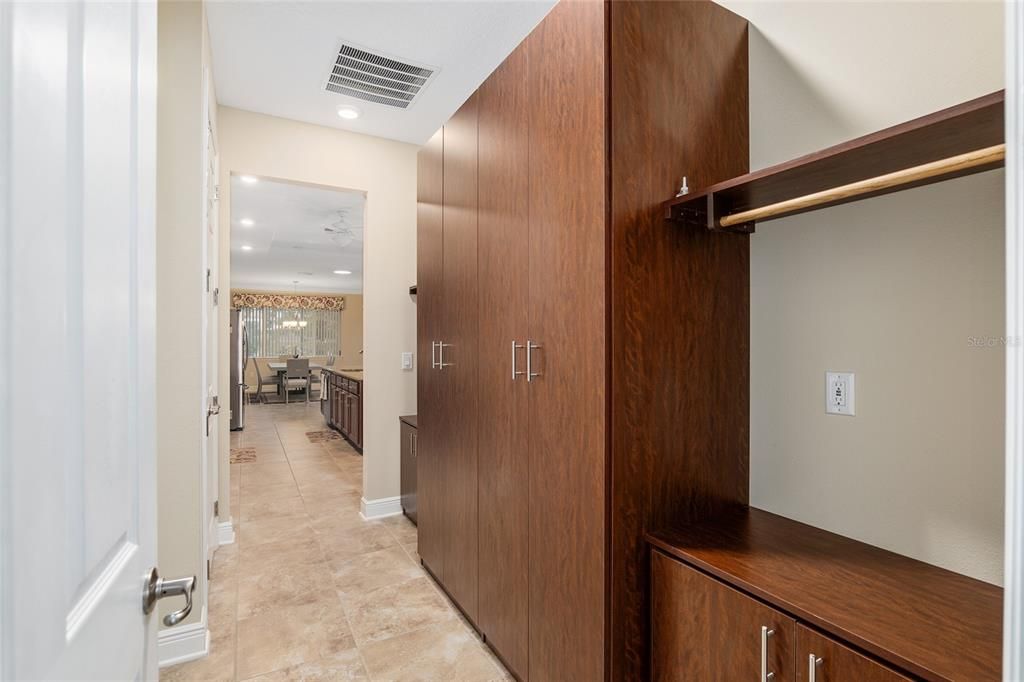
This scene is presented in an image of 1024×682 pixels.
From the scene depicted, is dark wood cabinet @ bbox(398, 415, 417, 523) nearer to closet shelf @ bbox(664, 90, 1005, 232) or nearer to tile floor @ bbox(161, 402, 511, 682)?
tile floor @ bbox(161, 402, 511, 682)

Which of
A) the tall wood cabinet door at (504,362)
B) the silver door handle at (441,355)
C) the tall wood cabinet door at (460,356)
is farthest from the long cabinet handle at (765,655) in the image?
the silver door handle at (441,355)

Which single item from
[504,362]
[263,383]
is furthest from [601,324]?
[263,383]

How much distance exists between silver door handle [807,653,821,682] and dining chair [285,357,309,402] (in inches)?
430

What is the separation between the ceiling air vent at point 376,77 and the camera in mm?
2709

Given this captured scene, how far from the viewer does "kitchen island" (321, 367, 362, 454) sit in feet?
18.7

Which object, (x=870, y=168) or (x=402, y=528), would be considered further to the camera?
(x=402, y=528)

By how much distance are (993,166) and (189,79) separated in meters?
2.68

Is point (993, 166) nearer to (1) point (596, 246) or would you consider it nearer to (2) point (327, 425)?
(1) point (596, 246)

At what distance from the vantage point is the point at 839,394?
4.72ft

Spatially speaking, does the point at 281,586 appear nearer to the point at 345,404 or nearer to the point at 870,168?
the point at 870,168

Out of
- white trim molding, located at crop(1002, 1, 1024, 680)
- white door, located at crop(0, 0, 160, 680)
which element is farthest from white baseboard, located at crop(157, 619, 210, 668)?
white trim molding, located at crop(1002, 1, 1024, 680)

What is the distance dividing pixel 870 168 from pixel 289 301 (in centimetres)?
1369

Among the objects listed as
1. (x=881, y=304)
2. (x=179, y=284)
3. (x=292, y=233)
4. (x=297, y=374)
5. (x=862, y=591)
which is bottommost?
(x=297, y=374)

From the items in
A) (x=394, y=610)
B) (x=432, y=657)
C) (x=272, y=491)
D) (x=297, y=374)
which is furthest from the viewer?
(x=297, y=374)
